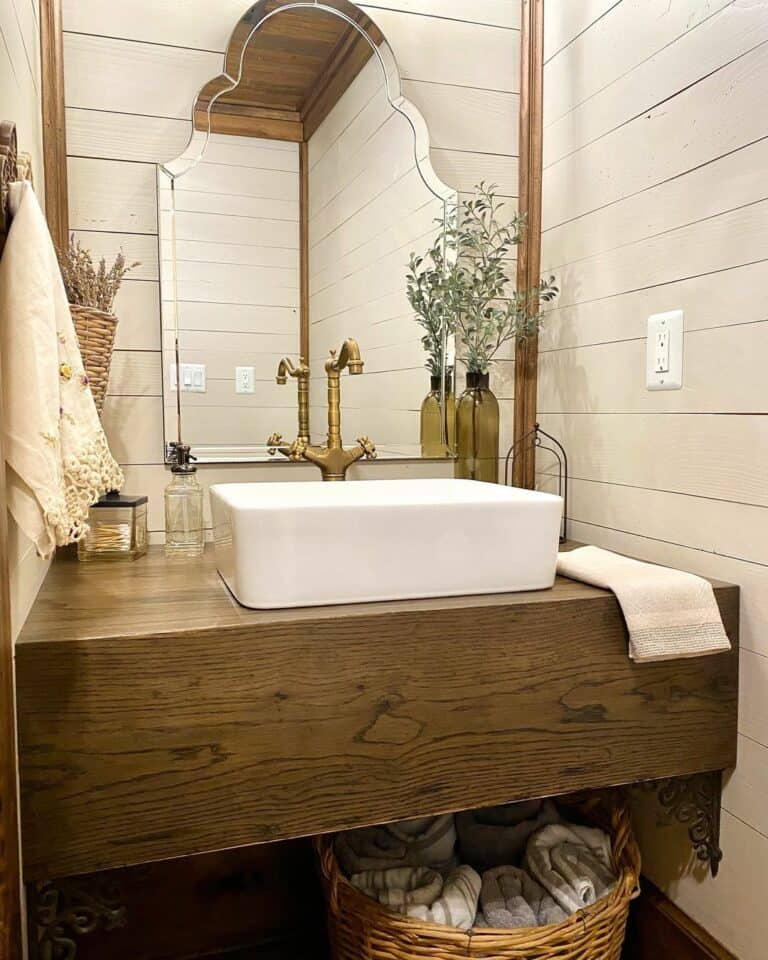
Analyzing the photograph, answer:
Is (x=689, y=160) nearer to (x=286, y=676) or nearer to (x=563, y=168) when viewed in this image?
(x=563, y=168)

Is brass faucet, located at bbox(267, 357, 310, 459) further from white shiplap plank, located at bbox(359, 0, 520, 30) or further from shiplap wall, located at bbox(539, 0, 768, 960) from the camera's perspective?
white shiplap plank, located at bbox(359, 0, 520, 30)

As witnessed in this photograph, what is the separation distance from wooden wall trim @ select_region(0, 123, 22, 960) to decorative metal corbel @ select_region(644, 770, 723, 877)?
3.33 feet

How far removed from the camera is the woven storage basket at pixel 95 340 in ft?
4.20

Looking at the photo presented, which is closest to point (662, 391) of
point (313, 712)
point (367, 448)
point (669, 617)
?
point (669, 617)

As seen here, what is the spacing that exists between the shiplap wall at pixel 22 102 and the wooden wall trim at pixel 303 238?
18.9 inches

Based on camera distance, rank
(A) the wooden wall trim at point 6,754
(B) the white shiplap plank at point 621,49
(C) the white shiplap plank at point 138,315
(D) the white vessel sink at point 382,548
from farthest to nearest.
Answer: (C) the white shiplap plank at point 138,315
(B) the white shiplap plank at point 621,49
(D) the white vessel sink at point 382,548
(A) the wooden wall trim at point 6,754

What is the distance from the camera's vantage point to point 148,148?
1486 mm

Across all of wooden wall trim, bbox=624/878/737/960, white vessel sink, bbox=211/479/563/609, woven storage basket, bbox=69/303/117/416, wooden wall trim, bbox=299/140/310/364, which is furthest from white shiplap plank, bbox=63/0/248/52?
wooden wall trim, bbox=624/878/737/960

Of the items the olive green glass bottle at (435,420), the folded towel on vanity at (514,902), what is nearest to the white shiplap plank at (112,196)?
the olive green glass bottle at (435,420)

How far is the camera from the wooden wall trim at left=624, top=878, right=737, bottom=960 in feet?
4.33

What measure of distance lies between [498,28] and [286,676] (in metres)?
1.45

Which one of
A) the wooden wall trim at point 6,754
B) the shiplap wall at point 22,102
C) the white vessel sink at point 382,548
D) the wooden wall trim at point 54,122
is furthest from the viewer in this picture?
the wooden wall trim at point 54,122

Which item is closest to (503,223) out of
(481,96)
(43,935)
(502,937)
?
(481,96)

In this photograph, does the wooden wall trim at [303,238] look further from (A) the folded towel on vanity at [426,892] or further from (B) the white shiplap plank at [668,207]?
(A) the folded towel on vanity at [426,892]
